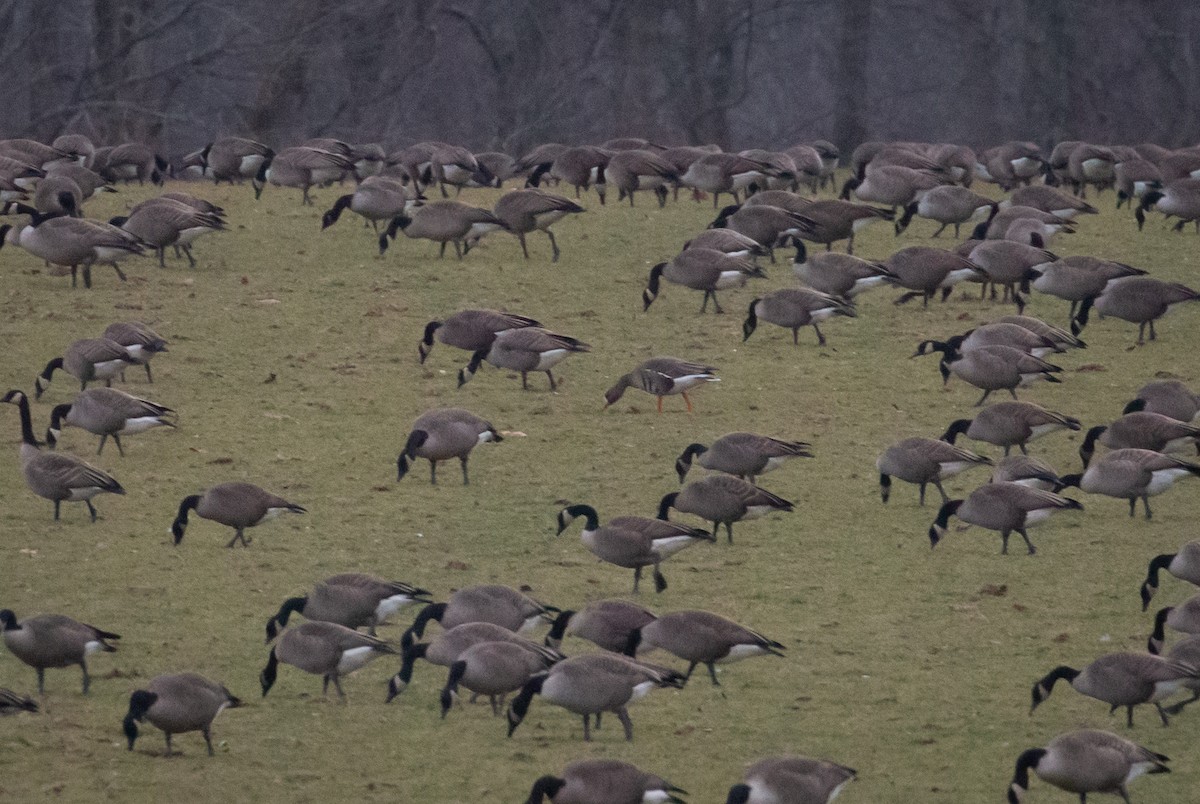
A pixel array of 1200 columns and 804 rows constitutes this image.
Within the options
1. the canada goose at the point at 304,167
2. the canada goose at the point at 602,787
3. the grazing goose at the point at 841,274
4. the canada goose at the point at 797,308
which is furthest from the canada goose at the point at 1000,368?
the canada goose at the point at 304,167

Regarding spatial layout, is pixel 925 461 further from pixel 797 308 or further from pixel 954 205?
pixel 954 205

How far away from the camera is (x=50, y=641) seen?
316 inches

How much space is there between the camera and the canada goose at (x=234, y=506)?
10.2 metres

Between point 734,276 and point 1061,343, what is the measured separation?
3080mm

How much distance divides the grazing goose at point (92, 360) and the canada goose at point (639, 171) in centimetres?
751

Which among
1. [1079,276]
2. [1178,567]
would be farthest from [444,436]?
[1079,276]

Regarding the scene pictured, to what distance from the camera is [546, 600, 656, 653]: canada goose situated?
835 centimetres

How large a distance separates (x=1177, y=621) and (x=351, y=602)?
3.94 meters

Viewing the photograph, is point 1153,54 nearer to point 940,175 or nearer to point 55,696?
point 940,175

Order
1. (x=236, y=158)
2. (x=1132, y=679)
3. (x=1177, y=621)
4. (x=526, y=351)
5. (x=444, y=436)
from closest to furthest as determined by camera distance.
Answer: (x=1132, y=679) → (x=1177, y=621) → (x=444, y=436) → (x=526, y=351) → (x=236, y=158)

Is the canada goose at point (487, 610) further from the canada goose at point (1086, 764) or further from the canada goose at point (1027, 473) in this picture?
the canada goose at point (1027, 473)

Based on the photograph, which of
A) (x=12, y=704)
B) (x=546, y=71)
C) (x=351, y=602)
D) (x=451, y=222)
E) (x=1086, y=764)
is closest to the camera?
(x=1086, y=764)

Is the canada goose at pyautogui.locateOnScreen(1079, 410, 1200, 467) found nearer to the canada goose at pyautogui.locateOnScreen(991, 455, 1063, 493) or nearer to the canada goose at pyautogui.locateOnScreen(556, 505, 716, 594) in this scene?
the canada goose at pyautogui.locateOnScreen(991, 455, 1063, 493)

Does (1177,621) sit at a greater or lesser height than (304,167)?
lesser
